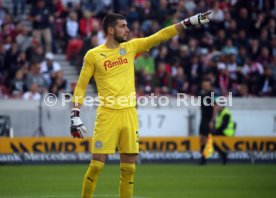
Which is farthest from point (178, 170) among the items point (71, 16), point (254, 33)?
point (254, 33)

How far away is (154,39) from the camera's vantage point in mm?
11164

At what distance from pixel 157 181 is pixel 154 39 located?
5905 mm

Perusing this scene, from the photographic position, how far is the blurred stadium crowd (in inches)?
947

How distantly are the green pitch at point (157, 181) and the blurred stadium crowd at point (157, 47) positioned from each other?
13.0 feet

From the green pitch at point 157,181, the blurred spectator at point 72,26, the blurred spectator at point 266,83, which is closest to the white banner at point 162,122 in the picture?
the green pitch at point 157,181

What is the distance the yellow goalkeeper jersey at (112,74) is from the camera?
1120cm

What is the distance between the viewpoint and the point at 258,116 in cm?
2327

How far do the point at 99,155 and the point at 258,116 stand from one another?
1273 centimetres

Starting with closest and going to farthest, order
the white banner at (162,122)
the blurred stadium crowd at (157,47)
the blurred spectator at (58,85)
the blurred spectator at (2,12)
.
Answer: the white banner at (162,122)
the blurred spectator at (58,85)
the blurred stadium crowd at (157,47)
the blurred spectator at (2,12)

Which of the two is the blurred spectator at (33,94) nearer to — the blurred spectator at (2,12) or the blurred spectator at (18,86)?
the blurred spectator at (18,86)

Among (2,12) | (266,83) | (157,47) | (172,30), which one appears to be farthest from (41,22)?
(172,30)

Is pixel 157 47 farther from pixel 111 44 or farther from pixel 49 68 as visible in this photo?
pixel 111 44

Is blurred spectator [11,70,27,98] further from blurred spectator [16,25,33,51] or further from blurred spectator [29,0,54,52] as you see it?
blurred spectator [29,0,54,52]

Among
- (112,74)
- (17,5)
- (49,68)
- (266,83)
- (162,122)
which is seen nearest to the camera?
(112,74)
